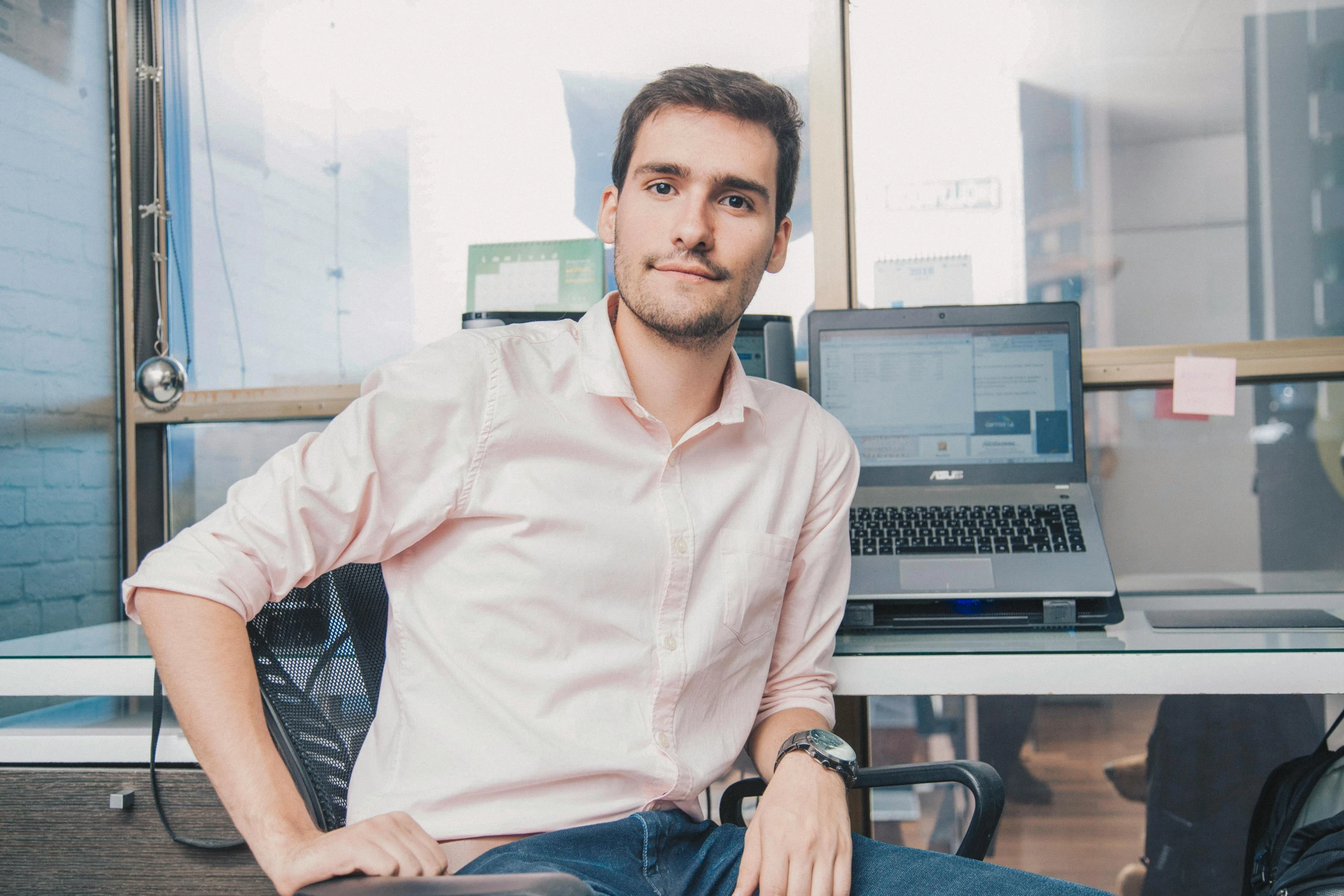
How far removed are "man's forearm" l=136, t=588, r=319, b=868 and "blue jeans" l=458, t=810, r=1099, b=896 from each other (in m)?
0.19

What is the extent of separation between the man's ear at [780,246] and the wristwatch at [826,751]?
51 centimetres

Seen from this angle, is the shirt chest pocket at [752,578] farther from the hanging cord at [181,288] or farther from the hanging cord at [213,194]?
the hanging cord at [181,288]

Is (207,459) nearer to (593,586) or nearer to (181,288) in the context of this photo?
(181,288)

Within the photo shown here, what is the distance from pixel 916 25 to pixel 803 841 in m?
1.48

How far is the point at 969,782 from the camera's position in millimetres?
907

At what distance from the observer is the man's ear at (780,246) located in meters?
1.11

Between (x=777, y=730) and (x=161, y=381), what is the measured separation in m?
1.33

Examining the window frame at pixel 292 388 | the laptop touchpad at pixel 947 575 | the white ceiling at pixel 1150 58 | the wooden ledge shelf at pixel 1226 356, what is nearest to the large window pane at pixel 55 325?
the window frame at pixel 292 388

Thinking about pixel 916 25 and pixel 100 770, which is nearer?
pixel 100 770

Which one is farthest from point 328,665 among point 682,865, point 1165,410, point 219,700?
point 1165,410

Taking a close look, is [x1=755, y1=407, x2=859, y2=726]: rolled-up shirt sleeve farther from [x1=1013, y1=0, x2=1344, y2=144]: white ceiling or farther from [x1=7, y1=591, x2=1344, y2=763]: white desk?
[x1=1013, y1=0, x2=1344, y2=144]: white ceiling

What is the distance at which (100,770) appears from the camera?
1.09m

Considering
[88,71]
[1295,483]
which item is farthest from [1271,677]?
[88,71]

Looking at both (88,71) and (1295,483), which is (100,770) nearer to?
(88,71)
